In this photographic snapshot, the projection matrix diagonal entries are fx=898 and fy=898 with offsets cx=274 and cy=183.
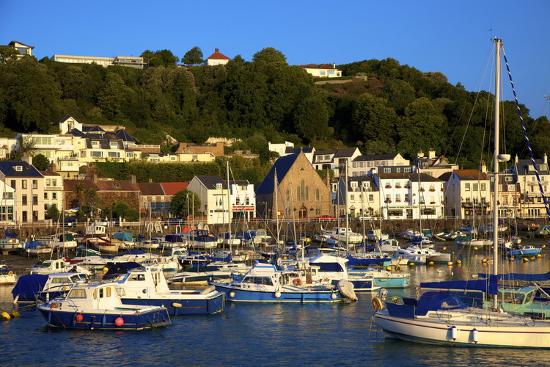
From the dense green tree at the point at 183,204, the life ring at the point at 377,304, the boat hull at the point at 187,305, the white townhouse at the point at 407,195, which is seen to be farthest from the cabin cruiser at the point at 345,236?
the life ring at the point at 377,304

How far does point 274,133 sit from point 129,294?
88.3 m

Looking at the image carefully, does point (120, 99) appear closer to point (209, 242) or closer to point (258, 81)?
point (258, 81)

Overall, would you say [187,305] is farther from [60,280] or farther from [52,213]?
[52,213]

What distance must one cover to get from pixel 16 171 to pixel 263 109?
5187 centimetres

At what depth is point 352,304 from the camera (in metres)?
40.3

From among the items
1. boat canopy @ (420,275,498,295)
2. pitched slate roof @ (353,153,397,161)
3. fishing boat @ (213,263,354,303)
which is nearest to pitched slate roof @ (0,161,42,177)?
pitched slate roof @ (353,153,397,161)

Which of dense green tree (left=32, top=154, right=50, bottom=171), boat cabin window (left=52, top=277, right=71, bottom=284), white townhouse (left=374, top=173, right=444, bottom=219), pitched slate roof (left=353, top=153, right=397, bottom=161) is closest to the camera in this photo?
boat cabin window (left=52, top=277, right=71, bottom=284)

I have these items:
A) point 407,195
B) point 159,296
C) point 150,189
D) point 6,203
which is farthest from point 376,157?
point 159,296

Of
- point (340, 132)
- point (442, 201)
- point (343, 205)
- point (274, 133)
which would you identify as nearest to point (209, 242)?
point (343, 205)

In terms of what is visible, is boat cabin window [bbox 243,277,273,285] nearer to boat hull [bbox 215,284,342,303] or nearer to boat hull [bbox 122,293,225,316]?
boat hull [bbox 215,284,342,303]

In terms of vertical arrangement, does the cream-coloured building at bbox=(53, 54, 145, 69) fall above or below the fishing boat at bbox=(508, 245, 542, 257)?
above

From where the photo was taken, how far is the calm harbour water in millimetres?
28750

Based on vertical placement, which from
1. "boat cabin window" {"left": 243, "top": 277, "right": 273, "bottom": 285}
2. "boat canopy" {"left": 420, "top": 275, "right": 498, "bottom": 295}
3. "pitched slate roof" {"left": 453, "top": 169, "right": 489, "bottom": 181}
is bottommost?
"boat cabin window" {"left": 243, "top": 277, "right": 273, "bottom": 285}

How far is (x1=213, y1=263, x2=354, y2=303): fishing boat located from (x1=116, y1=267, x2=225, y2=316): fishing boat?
11.5 ft
